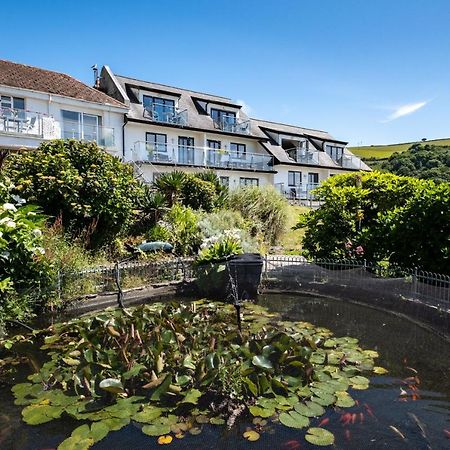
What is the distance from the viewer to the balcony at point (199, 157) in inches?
1005

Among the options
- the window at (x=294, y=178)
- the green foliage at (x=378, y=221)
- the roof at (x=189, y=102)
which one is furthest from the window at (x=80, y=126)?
the window at (x=294, y=178)

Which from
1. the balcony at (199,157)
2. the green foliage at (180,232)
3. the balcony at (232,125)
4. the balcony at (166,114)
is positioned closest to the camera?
the green foliage at (180,232)

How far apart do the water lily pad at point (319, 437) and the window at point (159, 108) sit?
85.2 feet

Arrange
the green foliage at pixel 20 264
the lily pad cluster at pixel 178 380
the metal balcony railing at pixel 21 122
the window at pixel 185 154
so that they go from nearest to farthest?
the lily pad cluster at pixel 178 380, the green foliage at pixel 20 264, the metal balcony railing at pixel 21 122, the window at pixel 185 154

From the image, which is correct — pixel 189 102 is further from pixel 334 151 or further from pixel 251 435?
pixel 251 435

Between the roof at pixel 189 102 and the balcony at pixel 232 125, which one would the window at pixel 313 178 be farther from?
the balcony at pixel 232 125

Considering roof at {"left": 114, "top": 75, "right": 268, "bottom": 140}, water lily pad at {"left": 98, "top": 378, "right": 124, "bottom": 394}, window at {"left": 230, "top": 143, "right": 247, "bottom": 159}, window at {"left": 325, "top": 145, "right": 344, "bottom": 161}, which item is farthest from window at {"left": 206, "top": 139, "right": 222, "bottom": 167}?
water lily pad at {"left": 98, "top": 378, "right": 124, "bottom": 394}

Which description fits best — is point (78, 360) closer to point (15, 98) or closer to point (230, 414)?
point (230, 414)

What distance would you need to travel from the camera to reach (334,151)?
136 ft

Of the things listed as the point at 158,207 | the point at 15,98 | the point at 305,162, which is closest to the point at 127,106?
the point at 15,98

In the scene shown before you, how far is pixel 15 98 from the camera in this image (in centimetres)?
2047

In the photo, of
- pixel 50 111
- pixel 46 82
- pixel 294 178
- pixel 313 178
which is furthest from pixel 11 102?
pixel 313 178

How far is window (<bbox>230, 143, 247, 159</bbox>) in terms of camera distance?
102 feet

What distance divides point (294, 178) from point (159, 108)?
14581mm
